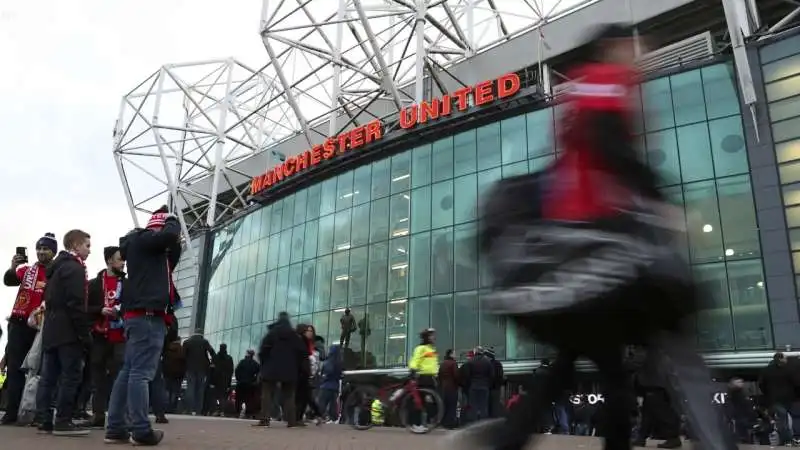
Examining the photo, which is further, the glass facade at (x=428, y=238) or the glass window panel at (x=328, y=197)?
the glass window panel at (x=328, y=197)

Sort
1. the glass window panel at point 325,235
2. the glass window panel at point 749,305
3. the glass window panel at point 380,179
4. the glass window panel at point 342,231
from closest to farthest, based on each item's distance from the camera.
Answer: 1. the glass window panel at point 749,305
2. the glass window panel at point 380,179
3. the glass window panel at point 342,231
4. the glass window panel at point 325,235

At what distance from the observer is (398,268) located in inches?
951

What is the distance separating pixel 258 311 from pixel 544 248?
95.7 feet

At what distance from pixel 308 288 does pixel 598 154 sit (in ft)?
85.1

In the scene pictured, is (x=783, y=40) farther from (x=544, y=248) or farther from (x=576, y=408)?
(x=544, y=248)

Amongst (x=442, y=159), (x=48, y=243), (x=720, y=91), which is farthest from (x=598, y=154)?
(x=442, y=159)

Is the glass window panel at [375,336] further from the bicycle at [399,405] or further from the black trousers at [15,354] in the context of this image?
the black trousers at [15,354]

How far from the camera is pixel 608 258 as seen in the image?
84.0 inches

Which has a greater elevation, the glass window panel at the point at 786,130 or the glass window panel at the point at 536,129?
the glass window panel at the point at 536,129

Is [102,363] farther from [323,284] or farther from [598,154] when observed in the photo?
[323,284]

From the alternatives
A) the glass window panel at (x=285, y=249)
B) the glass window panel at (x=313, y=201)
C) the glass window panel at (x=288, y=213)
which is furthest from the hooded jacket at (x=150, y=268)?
the glass window panel at (x=288, y=213)

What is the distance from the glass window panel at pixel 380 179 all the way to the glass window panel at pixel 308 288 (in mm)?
4439

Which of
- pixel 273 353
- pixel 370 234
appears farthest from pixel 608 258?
pixel 370 234

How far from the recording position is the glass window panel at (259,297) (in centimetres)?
2994
